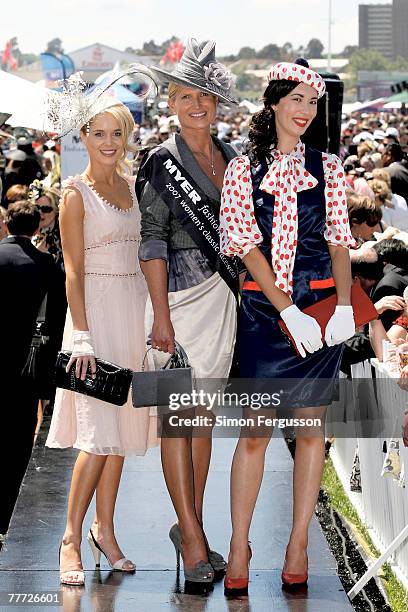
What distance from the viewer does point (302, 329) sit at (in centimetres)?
457

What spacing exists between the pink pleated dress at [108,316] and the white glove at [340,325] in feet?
2.70

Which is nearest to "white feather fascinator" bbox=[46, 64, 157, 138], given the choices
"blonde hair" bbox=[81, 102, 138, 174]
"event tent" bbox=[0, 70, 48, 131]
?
"blonde hair" bbox=[81, 102, 138, 174]

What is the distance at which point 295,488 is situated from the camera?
487 centimetres

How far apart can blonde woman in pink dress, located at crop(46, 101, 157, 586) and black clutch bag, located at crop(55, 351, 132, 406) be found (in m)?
0.09

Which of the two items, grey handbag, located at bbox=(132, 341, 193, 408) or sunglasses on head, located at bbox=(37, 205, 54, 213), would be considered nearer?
grey handbag, located at bbox=(132, 341, 193, 408)

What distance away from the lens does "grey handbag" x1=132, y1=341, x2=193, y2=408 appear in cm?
482

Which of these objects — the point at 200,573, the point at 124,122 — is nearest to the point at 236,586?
the point at 200,573

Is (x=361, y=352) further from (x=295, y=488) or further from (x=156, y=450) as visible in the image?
(x=295, y=488)

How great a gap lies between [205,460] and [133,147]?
51.2 inches

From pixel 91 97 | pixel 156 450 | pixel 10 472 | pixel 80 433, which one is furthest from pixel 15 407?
pixel 91 97

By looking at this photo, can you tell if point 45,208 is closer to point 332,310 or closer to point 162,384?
point 162,384

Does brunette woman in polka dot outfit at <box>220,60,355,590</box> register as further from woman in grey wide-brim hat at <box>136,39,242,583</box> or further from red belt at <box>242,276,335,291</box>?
woman in grey wide-brim hat at <box>136,39,242,583</box>

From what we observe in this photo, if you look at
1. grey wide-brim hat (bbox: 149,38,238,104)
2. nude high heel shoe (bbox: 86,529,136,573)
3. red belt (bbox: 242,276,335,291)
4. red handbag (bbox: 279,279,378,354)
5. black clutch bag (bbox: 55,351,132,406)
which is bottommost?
nude high heel shoe (bbox: 86,529,136,573)

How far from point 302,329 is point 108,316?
2.83ft
